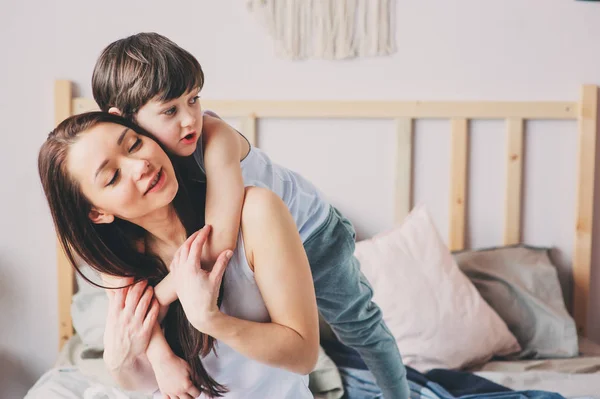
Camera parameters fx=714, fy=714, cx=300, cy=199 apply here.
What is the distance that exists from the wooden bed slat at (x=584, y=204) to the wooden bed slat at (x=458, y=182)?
0.40m

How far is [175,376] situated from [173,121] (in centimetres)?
40

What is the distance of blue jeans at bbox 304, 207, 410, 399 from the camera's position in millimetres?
1373

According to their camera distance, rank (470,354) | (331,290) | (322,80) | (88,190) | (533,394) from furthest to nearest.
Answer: (322,80)
(470,354)
(533,394)
(331,290)
(88,190)

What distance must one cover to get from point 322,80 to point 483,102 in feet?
1.82

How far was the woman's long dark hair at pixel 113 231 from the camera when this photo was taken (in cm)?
101

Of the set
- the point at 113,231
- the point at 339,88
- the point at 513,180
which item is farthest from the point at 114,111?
the point at 513,180

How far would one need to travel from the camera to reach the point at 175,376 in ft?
3.69

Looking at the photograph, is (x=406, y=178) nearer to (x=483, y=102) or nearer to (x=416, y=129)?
(x=416, y=129)

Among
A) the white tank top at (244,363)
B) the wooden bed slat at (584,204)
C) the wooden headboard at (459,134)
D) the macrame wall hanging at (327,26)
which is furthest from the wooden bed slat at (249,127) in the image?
the white tank top at (244,363)

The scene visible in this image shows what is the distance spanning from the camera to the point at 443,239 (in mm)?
2508

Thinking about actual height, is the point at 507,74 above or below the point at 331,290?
above

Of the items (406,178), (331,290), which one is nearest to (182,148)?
(331,290)

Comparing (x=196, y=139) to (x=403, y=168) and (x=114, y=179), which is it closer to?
(x=114, y=179)

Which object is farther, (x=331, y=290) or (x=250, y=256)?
(x=331, y=290)
